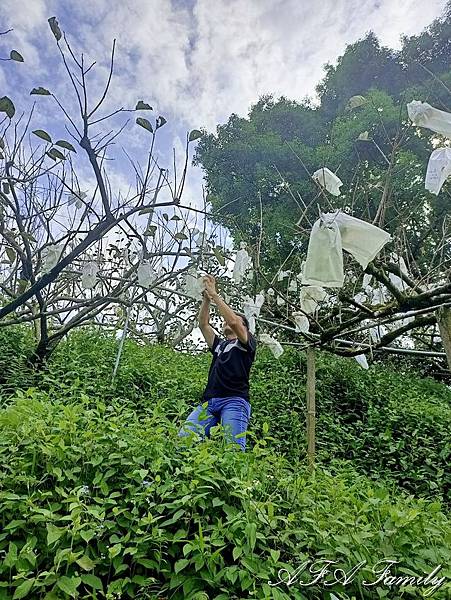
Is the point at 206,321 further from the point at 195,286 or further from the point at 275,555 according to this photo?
the point at 275,555

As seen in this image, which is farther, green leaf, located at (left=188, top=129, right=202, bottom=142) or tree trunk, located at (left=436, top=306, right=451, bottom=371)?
green leaf, located at (left=188, top=129, right=202, bottom=142)

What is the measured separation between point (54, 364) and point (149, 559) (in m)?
2.75

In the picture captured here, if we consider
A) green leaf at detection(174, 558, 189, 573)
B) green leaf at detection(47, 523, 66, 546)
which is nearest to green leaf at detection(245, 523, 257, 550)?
green leaf at detection(174, 558, 189, 573)

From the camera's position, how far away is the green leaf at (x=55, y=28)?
161 centimetres

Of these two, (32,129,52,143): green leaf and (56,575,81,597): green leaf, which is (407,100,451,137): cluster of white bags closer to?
(32,129,52,143): green leaf

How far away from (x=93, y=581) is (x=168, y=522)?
0.23m

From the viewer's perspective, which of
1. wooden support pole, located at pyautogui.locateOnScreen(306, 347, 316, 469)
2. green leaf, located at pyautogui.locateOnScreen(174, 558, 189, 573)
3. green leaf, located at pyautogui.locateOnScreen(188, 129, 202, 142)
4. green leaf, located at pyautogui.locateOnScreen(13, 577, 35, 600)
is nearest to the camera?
green leaf, located at pyautogui.locateOnScreen(13, 577, 35, 600)

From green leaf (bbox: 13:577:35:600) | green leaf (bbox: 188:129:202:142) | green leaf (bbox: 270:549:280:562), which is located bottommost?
green leaf (bbox: 13:577:35:600)

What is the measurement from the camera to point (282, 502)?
55.6 inches

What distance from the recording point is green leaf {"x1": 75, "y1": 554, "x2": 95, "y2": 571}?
1.05 m

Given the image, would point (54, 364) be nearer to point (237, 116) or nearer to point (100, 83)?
point (100, 83)

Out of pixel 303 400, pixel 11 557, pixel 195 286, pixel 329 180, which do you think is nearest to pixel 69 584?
pixel 11 557

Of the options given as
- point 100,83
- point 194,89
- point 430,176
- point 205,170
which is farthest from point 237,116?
point 430,176

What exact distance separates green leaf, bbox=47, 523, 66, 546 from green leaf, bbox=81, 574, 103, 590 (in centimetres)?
11
